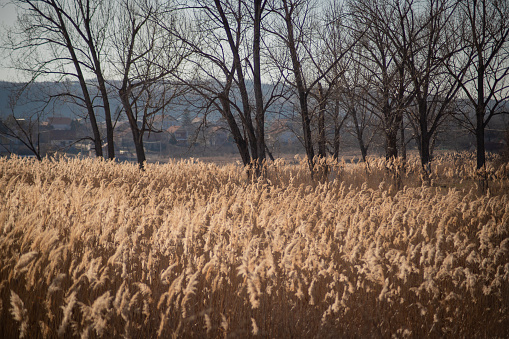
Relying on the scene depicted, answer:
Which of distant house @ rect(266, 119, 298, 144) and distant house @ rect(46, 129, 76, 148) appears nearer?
distant house @ rect(266, 119, 298, 144)

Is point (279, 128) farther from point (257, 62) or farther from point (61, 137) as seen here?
point (61, 137)

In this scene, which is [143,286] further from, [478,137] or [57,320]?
[478,137]

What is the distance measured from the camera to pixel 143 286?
1.96 metres

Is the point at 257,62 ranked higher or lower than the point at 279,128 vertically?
higher

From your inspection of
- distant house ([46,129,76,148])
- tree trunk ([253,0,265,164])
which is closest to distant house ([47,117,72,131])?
distant house ([46,129,76,148])

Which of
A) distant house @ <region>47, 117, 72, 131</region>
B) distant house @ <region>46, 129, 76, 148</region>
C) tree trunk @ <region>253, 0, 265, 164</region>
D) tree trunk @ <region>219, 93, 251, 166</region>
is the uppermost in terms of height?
distant house @ <region>47, 117, 72, 131</region>

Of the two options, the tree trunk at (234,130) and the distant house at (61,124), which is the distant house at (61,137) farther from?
the tree trunk at (234,130)

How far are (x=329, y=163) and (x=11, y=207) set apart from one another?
24.5ft

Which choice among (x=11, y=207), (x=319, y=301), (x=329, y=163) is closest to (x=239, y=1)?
(x=329, y=163)

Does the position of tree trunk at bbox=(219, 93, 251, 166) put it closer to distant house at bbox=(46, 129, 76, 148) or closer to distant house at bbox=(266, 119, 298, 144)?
distant house at bbox=(266, 119, 298, 144)

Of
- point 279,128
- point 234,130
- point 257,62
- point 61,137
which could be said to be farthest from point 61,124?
point 257,62

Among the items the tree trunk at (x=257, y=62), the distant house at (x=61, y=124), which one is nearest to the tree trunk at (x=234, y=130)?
the tree trunk at (x=257, y=62)

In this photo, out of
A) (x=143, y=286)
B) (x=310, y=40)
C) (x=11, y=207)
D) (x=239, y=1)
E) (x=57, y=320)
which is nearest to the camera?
(x=143, y=286)

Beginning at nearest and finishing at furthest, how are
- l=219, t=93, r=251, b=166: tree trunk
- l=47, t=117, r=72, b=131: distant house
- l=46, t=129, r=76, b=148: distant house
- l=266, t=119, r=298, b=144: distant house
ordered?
l=219, t=93, r=251, b=166: tree trunk < l=266, t=119, r=298, b=144: distant house < l=46, t=129, r=76, b=148: distant house < l=47, t=117, r=72, b=131: distant house
